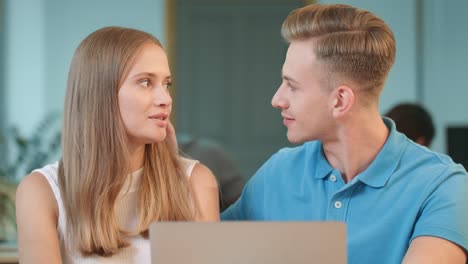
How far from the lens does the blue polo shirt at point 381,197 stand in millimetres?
1663

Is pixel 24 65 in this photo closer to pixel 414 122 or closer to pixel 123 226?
pixel 414 122

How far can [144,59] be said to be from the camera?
5.84 ft

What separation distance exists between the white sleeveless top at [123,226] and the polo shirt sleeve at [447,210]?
57 cm

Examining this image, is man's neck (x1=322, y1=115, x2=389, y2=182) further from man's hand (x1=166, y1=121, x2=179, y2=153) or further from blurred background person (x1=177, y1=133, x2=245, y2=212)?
blurred background person (x1=177, y1=133, x2=245, y2=212)

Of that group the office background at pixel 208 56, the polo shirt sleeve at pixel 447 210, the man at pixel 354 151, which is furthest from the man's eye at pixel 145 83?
the office background at pixel 208 56

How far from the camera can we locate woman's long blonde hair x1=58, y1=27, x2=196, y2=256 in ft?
5.79

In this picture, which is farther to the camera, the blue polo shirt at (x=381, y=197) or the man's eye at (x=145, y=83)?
the man's eye at (x=145, y=83)

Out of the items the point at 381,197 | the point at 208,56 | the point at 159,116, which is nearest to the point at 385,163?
the point at 381,197

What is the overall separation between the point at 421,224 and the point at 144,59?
66 centimetres

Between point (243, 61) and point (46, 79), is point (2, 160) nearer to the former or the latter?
point (46, 79)

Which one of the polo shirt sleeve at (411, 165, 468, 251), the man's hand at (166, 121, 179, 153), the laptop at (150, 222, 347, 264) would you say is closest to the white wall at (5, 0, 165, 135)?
the man's hand at (166, 121, 179, 153)

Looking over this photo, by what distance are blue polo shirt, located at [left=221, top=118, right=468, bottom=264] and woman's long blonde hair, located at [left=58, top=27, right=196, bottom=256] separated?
0.23 meters

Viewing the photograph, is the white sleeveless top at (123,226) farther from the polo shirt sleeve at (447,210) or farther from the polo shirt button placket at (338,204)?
the polo shirt sleeve at (447,210)

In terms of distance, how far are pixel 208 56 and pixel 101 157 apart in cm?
406
